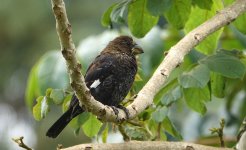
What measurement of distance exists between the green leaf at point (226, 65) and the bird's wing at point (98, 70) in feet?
1.75

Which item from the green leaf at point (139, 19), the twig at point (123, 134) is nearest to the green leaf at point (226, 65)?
the green leaf at point (139, 19)

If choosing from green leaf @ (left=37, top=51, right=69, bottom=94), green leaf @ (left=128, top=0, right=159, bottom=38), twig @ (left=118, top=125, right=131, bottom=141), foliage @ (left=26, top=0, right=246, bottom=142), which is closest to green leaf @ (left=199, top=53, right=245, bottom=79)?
foliage @ (left=26, top=0, right=246, bottom=142)

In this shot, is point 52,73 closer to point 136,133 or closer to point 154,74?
point 136,133

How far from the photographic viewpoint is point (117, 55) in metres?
3.89

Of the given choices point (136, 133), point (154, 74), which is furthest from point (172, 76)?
point (154, 74)

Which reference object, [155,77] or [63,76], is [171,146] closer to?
[155,77]

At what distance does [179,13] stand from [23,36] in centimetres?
1305

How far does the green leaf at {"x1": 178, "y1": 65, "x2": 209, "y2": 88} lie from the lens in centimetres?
323

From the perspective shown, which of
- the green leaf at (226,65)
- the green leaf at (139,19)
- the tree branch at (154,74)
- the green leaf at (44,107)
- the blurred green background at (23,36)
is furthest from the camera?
the blurred green background at (23,36)

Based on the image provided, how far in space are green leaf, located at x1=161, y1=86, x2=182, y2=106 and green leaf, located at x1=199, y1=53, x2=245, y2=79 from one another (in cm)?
18

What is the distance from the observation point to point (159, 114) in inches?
129

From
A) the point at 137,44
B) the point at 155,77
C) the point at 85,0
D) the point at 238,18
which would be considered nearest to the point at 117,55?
the point at 137,44

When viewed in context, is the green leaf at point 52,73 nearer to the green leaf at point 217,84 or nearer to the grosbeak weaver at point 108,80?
the grosbeak weaver at point 108,80

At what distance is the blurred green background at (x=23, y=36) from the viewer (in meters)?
15.2
